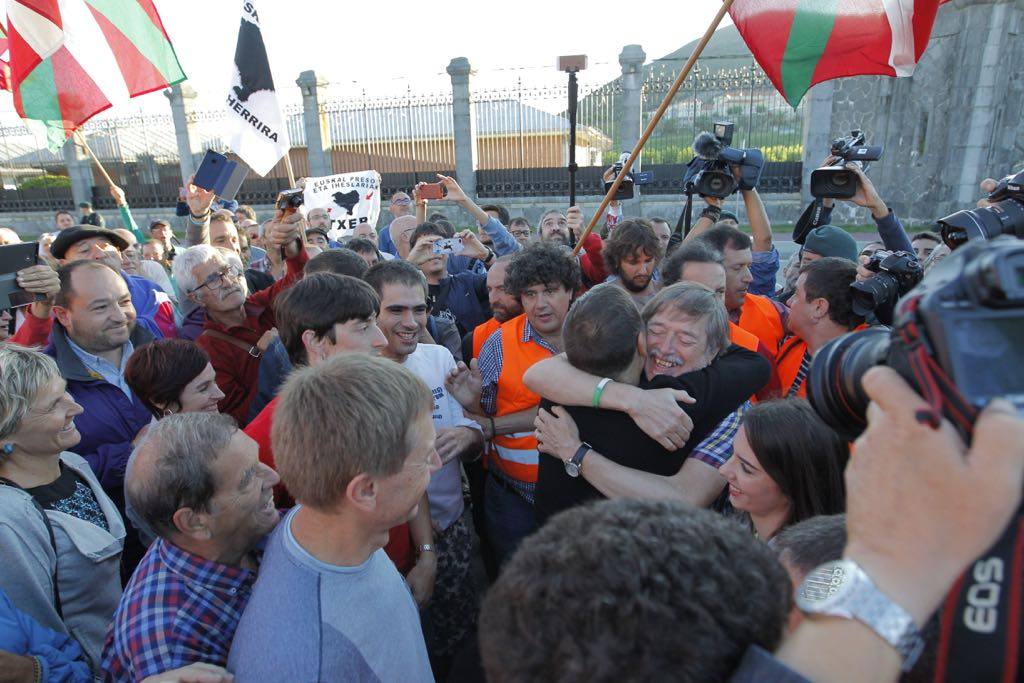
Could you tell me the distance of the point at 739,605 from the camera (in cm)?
72

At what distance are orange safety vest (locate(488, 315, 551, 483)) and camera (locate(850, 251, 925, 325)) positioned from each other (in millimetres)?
1324

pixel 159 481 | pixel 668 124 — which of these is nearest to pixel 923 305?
pixel 159 481

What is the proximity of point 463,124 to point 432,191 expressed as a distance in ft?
36.8

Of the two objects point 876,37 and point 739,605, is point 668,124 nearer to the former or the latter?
point 876,37

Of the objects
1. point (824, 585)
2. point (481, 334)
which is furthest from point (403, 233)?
point (824, 585)

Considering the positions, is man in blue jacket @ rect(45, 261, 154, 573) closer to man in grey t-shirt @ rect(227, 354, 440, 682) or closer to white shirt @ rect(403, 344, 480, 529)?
white shirt @ rect(403, 344, 480, 529)

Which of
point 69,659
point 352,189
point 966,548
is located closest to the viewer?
point 966,548

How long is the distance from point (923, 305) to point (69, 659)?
2.02 metres

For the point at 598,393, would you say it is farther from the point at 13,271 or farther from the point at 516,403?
the point at 13,271

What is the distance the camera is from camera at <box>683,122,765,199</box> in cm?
407

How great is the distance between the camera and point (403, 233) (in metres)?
5.96

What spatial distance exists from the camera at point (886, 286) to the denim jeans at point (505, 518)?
166 cm

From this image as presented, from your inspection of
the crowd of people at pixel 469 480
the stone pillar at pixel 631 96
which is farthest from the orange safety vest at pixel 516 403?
the stone pillar at pixel 631 96

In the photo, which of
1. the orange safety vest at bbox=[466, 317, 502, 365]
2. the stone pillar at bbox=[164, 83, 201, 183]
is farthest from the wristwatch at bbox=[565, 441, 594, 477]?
the stone pillar at bbox=[164, 83, 201, 183]
